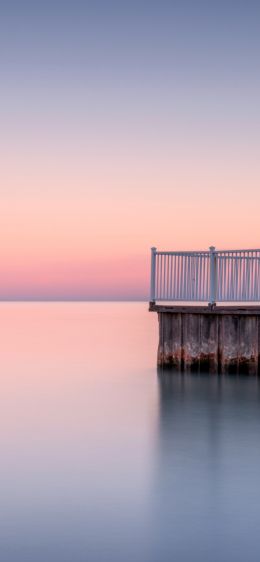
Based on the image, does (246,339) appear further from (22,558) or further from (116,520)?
(22,558)

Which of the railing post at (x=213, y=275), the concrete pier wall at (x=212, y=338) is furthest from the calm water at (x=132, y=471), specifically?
the railing post at (x=213, y=275)

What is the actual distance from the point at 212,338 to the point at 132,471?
11.9m

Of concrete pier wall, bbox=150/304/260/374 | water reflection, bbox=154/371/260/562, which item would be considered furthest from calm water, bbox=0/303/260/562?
concrete pier wall, bbox=150/304/260/374

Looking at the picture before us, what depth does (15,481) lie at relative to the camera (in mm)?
11227

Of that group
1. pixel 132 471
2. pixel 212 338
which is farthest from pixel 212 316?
pixel 132 471

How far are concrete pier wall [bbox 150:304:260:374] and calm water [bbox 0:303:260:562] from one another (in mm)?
605

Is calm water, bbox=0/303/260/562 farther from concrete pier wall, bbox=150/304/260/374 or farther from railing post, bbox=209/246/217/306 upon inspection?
railing post, bbox=209/246/217/306

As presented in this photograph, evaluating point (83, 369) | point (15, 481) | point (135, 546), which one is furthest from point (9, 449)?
point (83, 369)

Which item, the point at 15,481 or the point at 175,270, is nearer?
the point at 15,481

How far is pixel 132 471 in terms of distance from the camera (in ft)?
39.5

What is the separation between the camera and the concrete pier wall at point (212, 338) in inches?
918

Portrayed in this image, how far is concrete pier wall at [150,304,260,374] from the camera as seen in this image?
76.5ft

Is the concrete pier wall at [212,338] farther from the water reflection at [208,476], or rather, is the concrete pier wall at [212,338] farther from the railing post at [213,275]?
the water reflection at [208,476]

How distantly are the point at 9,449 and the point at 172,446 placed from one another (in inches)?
116
